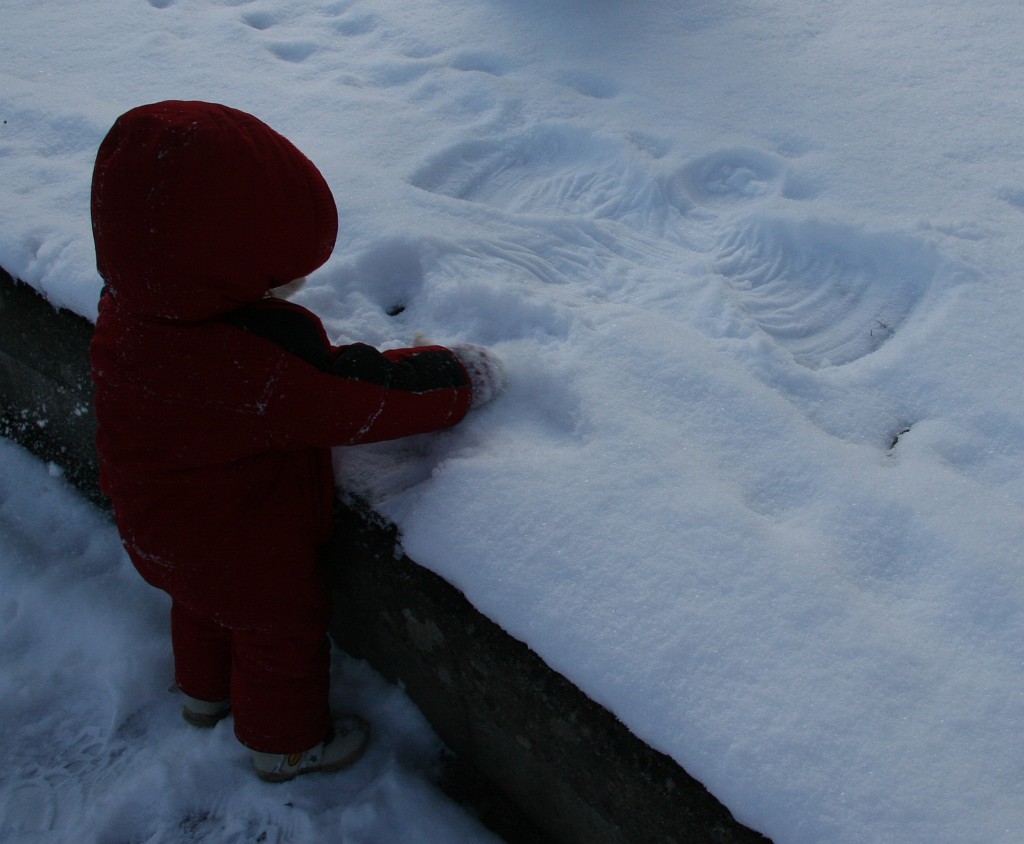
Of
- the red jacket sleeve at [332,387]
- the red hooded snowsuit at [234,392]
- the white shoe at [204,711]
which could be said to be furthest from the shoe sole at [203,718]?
the red jacket sleeve at [332,387]

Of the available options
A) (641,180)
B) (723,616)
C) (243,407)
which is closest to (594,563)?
(723,616)

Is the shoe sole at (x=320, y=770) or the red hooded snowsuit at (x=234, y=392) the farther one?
the shoe sole at (x=320, y=770)

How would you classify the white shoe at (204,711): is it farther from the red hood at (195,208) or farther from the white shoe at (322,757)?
the red hood at (195,208)

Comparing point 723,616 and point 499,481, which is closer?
point 723,616

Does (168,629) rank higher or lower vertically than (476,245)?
lower

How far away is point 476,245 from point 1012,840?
5.07 feet

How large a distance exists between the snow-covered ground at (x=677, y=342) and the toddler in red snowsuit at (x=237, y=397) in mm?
140

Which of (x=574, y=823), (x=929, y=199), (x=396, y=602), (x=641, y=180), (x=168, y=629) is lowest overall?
(x=168, y=629)

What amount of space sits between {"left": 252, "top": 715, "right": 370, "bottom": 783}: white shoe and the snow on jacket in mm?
314

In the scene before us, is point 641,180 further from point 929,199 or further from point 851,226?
point 929,199

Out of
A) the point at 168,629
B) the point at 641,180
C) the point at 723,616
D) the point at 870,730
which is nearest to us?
the point at 870,730

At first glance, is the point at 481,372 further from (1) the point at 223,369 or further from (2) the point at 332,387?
(1) the point at 223,369

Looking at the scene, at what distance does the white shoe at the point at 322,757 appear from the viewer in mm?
1711

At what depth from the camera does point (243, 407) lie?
55.7 inches
